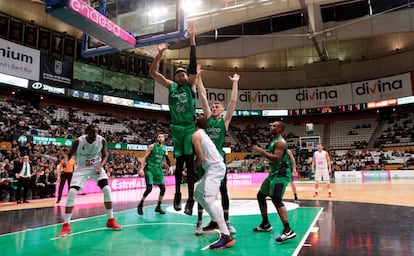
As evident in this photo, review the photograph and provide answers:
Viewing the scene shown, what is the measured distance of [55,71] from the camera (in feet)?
82.7

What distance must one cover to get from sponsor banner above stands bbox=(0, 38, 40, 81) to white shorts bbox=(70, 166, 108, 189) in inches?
777

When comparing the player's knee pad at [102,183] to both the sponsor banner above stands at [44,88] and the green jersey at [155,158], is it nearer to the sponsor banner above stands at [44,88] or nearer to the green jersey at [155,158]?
the green jersey at [155,158]

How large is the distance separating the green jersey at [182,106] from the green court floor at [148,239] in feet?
6.35

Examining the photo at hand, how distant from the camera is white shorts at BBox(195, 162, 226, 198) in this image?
183 inches

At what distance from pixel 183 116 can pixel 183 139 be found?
379 mm

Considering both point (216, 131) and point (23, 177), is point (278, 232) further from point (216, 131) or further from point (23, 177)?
point (23, 177)

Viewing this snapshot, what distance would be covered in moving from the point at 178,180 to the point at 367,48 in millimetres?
34985

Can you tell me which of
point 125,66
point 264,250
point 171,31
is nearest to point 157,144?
point 171,31

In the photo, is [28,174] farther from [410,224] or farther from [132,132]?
[132,132]

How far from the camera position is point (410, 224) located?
6.15 m

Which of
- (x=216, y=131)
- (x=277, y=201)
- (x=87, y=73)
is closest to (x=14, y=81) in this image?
(x=87, y=73)

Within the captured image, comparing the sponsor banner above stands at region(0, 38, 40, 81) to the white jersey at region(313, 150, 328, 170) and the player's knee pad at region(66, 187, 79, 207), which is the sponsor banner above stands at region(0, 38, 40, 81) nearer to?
the player's knee pad at region(66, 187, 79, 207)

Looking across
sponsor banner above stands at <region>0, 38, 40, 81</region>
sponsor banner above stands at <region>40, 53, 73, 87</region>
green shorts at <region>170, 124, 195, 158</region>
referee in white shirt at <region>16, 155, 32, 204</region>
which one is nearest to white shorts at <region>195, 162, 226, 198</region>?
green shorts at <region>170, 124, 195, 158</region>

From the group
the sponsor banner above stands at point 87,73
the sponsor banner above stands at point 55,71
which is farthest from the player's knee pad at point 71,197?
the sponsor banner above stands at point 87,73
